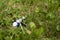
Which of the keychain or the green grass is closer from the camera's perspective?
the green grass

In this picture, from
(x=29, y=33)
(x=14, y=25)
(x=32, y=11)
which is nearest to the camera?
(x=29, y=33)

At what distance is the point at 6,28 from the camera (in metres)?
2.69

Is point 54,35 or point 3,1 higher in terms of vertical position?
point 3,1

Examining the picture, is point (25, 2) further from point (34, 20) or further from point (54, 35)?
point (54, 35)

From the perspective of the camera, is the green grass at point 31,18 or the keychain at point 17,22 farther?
the keychain at point 17,22

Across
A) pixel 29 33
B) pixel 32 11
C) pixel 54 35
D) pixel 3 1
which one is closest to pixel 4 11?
pixel 3 1

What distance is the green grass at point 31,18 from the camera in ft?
8.39

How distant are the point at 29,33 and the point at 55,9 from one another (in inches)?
19.1

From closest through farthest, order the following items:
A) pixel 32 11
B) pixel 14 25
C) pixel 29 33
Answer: pixel 29 33, pixel 14 25, pixel 32 11

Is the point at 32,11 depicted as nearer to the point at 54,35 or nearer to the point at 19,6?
the point at 19,6

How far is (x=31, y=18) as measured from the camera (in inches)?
109

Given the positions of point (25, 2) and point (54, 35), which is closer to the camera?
point (54, 35)

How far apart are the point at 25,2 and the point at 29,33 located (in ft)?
2.15

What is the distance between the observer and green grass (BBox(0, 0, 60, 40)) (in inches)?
101
